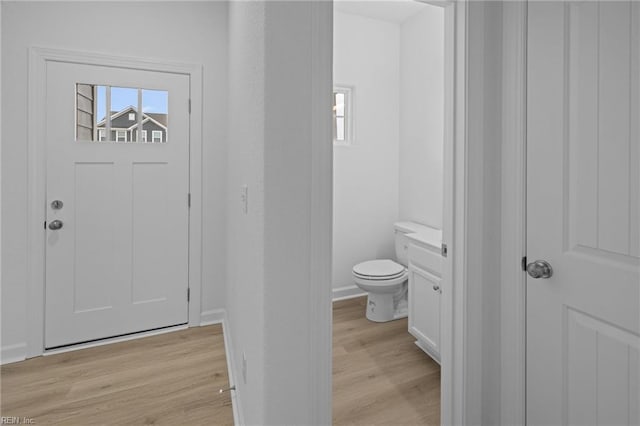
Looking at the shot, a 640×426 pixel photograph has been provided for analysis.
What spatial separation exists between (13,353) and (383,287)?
2564mm

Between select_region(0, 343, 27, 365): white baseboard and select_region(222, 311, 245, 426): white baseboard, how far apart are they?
1277mm

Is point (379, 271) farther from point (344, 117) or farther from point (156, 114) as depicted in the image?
point (156, 114)

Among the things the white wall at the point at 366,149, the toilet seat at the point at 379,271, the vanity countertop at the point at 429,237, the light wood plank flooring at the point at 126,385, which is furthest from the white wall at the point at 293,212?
the white wall at the point at 366,149

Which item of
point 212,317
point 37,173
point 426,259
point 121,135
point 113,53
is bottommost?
point 212,317

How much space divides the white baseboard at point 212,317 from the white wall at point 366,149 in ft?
3.65

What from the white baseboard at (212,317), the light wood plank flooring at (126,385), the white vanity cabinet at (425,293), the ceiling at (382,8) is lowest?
the light wood plank flooring at (126,385)

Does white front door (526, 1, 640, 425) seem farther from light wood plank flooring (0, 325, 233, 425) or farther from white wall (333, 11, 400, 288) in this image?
white wall (333, 11, 400, 288)

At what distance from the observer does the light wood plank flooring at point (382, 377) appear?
174 cm

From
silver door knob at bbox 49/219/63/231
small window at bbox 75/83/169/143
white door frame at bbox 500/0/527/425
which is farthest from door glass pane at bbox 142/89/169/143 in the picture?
white door frame at bbox 500/0/527/425

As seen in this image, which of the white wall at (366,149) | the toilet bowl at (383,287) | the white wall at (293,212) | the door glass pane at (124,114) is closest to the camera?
the white wall at (293,212)

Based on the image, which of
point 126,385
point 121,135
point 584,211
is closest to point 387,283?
point 584,211

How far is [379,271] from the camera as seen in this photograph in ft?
9.07

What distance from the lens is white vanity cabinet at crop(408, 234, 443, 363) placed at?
2.12m

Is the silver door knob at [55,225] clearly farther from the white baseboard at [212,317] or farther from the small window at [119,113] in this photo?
the white baseboard at [212,317]
